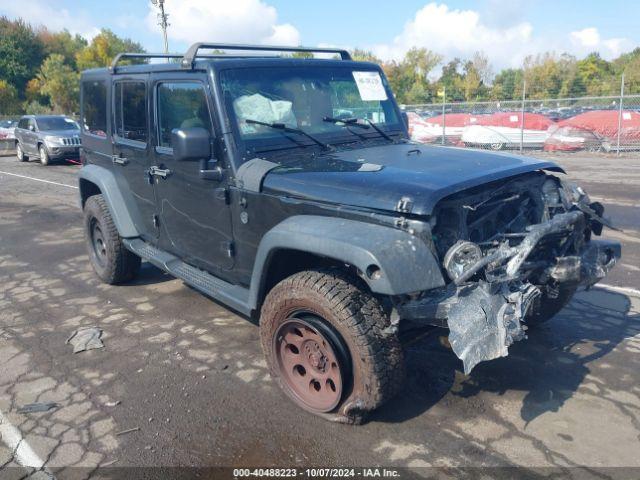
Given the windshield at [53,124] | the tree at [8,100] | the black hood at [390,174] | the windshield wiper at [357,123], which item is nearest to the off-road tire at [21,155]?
the windshield at [53,124]

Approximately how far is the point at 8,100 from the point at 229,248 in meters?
51.8

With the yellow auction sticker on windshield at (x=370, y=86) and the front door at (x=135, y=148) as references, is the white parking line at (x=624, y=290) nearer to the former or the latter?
the yellow auction sticker on windshield at (x=370, y=86)

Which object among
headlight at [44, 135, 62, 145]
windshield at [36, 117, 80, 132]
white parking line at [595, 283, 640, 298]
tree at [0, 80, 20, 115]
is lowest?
white parking line at [595, 283, 640, 298]

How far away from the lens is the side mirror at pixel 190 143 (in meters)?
3.54

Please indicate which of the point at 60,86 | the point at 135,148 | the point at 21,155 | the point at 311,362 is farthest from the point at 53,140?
the point at 60,86

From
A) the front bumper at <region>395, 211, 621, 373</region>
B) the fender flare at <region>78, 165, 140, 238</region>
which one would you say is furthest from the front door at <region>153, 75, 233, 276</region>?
the front bumper at <region>395, 211, 621, 373</region>

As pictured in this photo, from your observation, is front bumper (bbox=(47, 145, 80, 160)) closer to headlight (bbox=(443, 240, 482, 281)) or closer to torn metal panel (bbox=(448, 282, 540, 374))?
headlight (bbox=(443, 240, 482, 281))

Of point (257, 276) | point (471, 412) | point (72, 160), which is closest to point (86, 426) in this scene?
point (257, 276)

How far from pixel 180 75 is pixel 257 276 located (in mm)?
1687

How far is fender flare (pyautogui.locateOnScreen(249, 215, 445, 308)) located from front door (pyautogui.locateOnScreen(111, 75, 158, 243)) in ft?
7.02

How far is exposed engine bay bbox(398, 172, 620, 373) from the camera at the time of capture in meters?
2.78

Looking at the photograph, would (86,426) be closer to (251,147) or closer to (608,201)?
(251,147)

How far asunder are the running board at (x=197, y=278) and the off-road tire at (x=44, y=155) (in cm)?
1497

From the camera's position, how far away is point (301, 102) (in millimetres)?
4062
